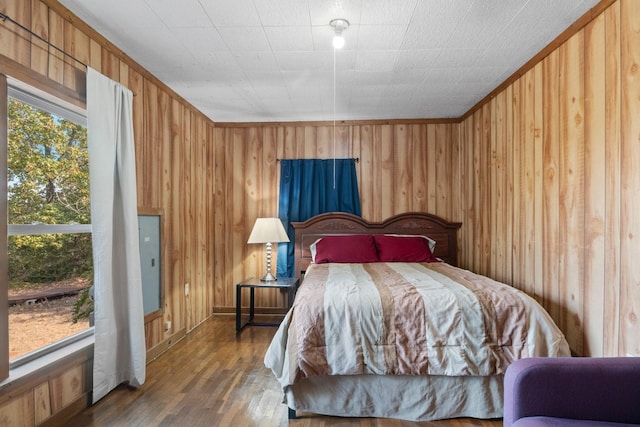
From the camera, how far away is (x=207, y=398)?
91.0 inches

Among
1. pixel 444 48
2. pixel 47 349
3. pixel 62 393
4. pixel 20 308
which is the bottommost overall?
pixel 62 393

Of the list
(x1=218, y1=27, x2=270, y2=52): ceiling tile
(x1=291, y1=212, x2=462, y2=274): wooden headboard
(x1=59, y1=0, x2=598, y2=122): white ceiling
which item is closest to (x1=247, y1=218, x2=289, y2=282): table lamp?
(x1=291, y1=212, x2=462, y2=274): wooden headboard

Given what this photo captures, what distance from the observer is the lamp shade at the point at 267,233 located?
12.4ft

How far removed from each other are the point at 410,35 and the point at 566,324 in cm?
214

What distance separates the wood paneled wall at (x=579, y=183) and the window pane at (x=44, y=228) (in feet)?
10.2

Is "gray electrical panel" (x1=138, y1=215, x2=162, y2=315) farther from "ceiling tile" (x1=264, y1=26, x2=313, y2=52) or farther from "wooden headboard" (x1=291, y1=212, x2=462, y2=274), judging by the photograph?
"ceiling tile" (x1=264, y1=26, x2=313, y2=52)

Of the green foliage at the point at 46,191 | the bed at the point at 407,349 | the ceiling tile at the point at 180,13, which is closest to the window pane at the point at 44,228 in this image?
the green foliage at the point at 46,191

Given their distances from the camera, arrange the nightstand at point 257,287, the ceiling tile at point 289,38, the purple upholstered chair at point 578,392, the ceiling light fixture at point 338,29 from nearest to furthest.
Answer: the purple upholstered chair at point 578,392 → the ceiling light fixture at point 338,29 → the ceiling tile at point 289,38 → the nightstand at point 257,287

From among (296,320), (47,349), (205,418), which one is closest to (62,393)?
(47,349)

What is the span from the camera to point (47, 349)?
2.04 meters

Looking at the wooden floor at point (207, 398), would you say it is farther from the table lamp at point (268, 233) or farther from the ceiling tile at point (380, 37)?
the ceiling tile at point (380, 37)

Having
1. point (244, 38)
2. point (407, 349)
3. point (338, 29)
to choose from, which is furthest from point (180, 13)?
point (407, 349)

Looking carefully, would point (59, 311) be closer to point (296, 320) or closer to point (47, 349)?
point (47, 349)

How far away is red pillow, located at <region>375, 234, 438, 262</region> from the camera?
12.0ft
